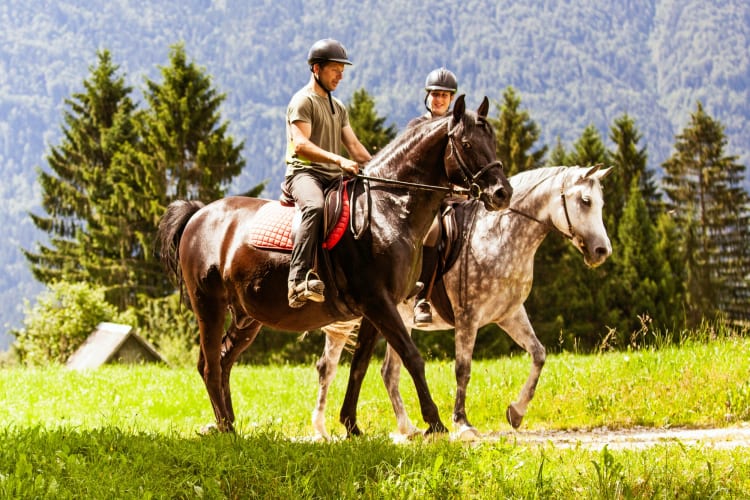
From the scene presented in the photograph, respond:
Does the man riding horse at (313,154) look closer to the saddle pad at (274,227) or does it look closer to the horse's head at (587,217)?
the saddle pad at (274,227)

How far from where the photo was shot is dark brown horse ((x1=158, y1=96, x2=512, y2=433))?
280 inches

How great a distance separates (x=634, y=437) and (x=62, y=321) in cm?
1931

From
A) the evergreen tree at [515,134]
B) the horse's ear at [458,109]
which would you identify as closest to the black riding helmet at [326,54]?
the horse's ear at [458,109]

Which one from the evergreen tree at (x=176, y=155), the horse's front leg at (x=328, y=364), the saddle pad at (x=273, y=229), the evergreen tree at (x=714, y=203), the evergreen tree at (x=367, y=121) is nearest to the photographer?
the saddle pad at (x=273, y=229)

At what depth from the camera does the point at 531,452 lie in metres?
6.83

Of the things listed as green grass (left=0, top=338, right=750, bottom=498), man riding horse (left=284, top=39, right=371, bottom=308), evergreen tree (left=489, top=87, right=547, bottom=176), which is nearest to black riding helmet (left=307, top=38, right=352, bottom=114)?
man riding horse (left=284, top=39, right=371, bottom=308)

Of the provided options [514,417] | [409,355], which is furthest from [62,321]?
[409,355]

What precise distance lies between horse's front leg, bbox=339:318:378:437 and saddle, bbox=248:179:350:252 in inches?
37.4

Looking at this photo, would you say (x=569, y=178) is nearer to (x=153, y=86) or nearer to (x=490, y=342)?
(x=490, y=342)

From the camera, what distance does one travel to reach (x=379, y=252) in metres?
7.25

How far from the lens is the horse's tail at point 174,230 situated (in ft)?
29.9

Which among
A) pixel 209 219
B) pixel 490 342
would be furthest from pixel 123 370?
pixel 490 342

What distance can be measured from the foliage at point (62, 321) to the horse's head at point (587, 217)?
18042mm

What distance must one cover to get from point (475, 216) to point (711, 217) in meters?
46.2
